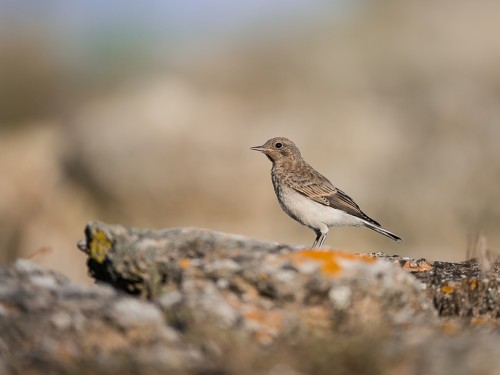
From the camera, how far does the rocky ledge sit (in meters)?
5.17

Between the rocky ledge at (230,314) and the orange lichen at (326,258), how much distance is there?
15 millimetres

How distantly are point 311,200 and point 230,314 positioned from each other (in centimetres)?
724

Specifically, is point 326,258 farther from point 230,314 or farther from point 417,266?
point 417,266

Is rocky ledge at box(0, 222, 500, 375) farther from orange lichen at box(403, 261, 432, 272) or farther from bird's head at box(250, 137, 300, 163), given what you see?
bird's head at box(250, 137, 300, 163)

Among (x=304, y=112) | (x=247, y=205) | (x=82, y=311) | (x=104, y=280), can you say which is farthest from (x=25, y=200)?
(x=82, y=311)

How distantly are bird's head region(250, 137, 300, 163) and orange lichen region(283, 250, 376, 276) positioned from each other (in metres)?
7.15

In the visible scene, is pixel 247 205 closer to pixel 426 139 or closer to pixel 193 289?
pixel 426 139

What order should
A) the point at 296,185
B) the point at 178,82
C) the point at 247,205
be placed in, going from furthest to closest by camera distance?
1. the point at 178,82
2. the point at 247,205
3. the point at 296,185

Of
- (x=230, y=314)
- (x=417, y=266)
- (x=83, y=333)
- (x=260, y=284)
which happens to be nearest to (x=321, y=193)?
(x=417, y=266)

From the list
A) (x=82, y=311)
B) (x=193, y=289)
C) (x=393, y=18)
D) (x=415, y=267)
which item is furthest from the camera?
(x=393, y=18)

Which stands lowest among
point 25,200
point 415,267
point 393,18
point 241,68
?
point 415,267

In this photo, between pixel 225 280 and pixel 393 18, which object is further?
pixel 393 18

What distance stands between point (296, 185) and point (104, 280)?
624 centimetres

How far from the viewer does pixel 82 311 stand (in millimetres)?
5785
